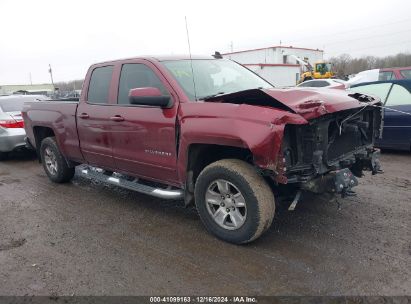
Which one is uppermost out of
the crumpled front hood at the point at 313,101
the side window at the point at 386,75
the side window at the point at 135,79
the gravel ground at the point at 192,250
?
the side window at the point at 135,79

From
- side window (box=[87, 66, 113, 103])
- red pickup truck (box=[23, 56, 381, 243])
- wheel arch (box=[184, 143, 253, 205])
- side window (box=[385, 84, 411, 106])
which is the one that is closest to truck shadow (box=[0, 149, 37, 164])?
red pickup truck (box=[23, 56, 381, 243])

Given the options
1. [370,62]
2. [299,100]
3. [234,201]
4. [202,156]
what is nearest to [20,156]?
[202,156]

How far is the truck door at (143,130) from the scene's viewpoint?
13.7 feet

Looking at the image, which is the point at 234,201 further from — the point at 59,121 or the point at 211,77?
the point at 59,121

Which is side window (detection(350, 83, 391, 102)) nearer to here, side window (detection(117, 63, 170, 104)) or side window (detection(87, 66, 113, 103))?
side window (detection(117, 63, 170, 104))

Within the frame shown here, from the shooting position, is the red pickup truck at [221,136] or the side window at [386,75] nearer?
the red pickup truck at [221,136]

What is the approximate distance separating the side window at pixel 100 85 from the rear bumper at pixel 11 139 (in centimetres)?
392

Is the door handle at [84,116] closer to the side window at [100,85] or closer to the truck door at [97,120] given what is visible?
the truck door at [97,120]

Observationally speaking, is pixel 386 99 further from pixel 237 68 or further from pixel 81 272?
pixel 81 272

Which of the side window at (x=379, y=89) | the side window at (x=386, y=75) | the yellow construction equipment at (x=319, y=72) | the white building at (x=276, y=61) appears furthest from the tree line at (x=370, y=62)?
the side window at (x=379, y=89)

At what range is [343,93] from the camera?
4227mm

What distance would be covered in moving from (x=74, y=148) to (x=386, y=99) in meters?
5.81

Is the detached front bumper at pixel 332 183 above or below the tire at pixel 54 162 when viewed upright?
above

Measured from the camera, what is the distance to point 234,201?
3775 mm
